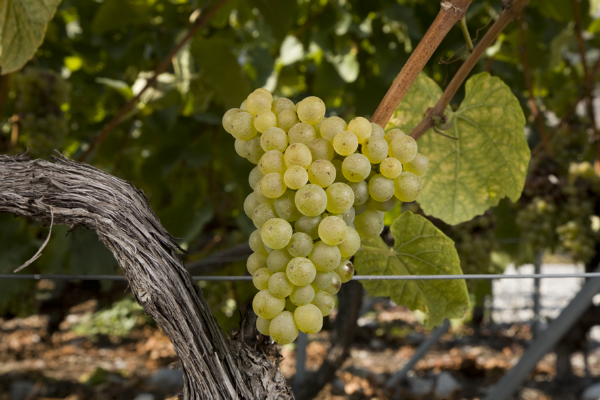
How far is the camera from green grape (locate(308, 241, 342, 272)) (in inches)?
14.2

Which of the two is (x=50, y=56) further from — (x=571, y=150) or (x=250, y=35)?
(x=571, y=150)

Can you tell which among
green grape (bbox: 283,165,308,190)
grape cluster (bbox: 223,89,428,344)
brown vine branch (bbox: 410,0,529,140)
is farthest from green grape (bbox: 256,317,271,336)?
brown vine branch (bbox: 410,0,529,140)

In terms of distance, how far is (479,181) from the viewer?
22.9 inches

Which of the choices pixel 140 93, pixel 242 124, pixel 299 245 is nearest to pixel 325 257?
pixel 299 245

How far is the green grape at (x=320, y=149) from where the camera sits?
375mm

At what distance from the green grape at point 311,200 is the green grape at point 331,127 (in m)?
0.05

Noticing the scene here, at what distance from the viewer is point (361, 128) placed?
37cm

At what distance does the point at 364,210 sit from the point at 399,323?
142 inches

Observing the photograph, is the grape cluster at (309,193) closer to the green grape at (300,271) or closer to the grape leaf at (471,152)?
the green grape at (300,271)

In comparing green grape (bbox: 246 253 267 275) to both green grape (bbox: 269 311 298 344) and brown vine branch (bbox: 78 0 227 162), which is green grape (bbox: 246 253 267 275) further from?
brown vine branch (bbox: 78 0 227 162)

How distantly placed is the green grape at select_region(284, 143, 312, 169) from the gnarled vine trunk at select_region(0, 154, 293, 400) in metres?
0.13

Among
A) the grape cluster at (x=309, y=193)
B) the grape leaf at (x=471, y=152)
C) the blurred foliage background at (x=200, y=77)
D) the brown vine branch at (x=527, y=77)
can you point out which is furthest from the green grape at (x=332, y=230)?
the brown vine branch at (x=527, y=77)

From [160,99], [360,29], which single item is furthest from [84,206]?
[360,29]

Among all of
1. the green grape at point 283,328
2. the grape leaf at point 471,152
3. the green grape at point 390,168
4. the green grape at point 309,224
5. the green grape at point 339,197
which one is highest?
the grape leaf at point 471,152
